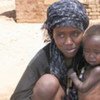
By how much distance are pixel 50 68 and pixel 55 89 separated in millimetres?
229

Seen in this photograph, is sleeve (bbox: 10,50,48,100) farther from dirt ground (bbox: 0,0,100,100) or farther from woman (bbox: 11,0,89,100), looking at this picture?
dirt ground (bbox: 0,0,100,100)

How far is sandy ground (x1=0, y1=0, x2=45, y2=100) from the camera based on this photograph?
6.73 meters

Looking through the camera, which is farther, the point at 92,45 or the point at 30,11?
the point at 30,11

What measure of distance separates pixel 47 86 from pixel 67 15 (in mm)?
594

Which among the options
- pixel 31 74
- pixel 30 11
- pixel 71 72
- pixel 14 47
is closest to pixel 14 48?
pixel 14 47

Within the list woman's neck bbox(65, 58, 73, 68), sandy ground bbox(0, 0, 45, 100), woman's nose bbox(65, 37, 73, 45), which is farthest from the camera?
sandy ground bbox(0, 0, 45, 100)

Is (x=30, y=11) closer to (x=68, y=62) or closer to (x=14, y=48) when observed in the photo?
(x=14, y=48)

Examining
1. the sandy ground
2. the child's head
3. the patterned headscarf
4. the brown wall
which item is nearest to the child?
the child's head

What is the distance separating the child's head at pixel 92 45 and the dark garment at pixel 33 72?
0.20 metres

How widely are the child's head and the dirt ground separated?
2.31m

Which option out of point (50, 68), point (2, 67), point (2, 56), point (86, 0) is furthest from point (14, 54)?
point (50, 68)

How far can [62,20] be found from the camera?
337 cm

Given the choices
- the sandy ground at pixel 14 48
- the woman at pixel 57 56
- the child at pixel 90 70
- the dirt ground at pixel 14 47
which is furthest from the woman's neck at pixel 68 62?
the sandy ground at pixel 14 48

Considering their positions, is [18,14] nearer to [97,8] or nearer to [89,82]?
[97,8]
